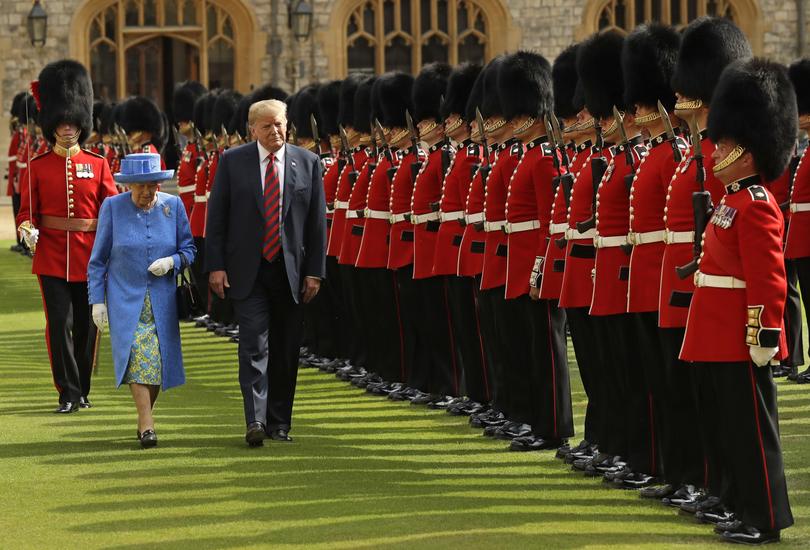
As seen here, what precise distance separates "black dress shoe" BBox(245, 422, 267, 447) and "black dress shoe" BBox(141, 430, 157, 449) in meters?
0.38

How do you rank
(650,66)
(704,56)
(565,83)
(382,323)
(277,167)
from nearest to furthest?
(704,56) < (650,66) < (277,167) < (565,83) < (382,323)

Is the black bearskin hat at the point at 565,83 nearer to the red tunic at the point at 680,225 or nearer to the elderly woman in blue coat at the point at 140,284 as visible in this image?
the elderly woman in blue coat at the point at 140,284

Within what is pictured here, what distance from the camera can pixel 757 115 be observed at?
5164mm

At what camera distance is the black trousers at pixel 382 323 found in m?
8.69

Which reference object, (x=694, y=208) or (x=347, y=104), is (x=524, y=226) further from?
(x=347, y=104)

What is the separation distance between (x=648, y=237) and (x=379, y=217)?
10.3 ft

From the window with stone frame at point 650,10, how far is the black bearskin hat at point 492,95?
17.1 m

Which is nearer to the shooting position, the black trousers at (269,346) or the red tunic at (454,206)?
the black trousers at (269,346)

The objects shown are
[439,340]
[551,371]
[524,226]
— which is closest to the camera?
[551,371]

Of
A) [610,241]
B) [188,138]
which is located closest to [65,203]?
[610,241]

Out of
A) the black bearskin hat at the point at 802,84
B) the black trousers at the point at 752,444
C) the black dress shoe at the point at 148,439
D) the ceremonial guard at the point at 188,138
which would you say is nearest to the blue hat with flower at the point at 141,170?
the black dress shoe at the point at 148,439

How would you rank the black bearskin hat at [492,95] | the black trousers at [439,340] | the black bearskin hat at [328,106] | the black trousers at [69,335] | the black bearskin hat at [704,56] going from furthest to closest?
the black bearskin hat at [328,106] < the black trousers at [439,340] < the black trousers at [69,335] < the black bearskin hat at [492,95] < the black bearskin hat at [704,56]

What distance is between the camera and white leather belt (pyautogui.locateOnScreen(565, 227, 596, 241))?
6.24 m

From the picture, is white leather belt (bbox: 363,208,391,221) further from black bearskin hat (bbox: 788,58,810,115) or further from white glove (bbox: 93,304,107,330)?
black bearskin hat (bbox: 788,58,810,115)
